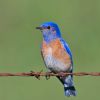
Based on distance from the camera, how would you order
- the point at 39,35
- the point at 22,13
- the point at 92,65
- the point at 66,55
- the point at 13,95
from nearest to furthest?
the point at 66,55 < the point at 13,95 < the point at 92,65 < the point at 39,35 < the point at 22,13

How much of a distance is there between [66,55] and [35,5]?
8074 millimetres

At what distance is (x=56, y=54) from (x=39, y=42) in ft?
17.8

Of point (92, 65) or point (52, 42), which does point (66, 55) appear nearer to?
point (52, 42)

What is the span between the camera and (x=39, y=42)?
18.7 m

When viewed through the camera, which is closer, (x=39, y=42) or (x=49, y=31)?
(x=49, y=31)

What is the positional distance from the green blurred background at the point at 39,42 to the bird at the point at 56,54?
8.82ft

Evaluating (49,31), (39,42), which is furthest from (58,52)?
(39,42)

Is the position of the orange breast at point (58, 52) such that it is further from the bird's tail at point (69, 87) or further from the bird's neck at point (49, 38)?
the bird's tail at point (69, 87)

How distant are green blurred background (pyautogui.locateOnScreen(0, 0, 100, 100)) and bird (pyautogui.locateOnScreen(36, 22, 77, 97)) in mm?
2688

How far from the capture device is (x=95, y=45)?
1839 centimetres

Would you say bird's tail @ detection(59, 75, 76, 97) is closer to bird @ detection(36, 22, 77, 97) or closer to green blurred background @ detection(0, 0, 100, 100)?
bird @ detection(36, 22, 77, 97)

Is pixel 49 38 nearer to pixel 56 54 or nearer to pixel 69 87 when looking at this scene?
pixel 56 54

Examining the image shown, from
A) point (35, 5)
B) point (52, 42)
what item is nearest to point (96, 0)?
point (35, 5)

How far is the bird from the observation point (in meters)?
13.3
